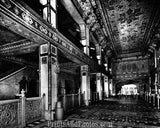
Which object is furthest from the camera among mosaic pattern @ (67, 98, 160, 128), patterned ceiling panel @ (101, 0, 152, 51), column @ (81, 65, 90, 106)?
column @ (81, 65, 90, 106)

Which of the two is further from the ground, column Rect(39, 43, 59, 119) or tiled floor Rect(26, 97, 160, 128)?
column Rect(39, 43, 59, 119)

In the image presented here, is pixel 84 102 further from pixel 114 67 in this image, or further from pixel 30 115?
pixel 114 67

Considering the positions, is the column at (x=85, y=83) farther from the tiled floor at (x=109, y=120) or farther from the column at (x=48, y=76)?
the column at (x=48, y=76)

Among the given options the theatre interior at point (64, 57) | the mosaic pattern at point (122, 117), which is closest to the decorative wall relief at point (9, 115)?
the theatre interior at point (64, 57)

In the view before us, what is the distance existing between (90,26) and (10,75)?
6784mm

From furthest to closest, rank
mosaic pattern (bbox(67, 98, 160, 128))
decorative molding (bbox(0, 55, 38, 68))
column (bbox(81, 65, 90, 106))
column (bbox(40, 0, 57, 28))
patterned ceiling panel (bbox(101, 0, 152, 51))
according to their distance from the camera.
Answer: column (bbox(81, 65, 90, 106)), patterned ceiling panel (bbox(101, 0, 152, 51)), decorative molding (bbox(0, 55, 38, 68)), column (bbox(40, 0, 57, 28)), mosaic pattern (bbox(67, 98, 160, 128))

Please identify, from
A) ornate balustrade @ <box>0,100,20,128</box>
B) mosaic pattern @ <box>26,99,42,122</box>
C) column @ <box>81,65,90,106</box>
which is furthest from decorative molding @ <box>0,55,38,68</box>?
ornate balustrade @ <box>0,100,20,128</box>

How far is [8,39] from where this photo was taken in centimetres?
612

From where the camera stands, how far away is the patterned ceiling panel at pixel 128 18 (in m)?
8.32

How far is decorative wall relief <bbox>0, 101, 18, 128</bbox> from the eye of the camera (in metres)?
3.45

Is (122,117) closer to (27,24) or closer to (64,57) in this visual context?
(64,57)

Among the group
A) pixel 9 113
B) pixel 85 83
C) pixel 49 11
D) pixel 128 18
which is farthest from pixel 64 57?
pixel 128 18

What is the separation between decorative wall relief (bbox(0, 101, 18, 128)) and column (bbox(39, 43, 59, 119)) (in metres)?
1.34

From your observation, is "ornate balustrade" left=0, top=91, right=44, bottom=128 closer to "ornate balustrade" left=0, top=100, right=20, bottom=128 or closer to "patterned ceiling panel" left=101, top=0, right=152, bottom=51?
"ornate balustrade" left=0, top=100, right=20, bottom=128
